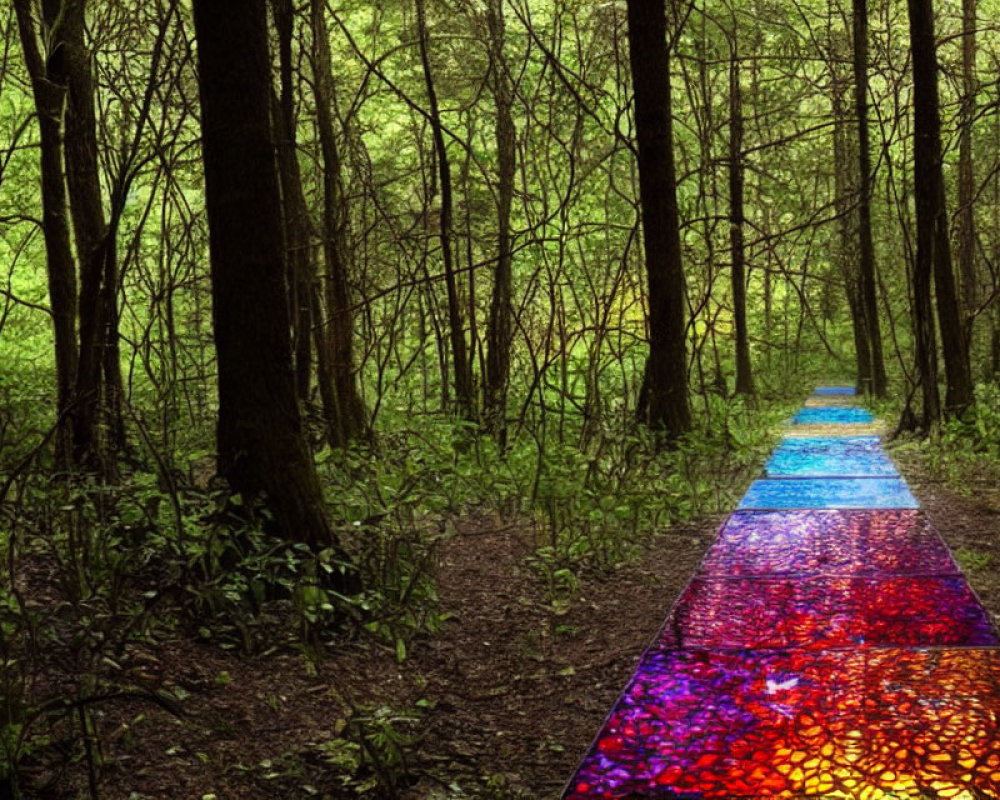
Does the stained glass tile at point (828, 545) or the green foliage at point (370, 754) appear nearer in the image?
the green foliage at point (370, 754)

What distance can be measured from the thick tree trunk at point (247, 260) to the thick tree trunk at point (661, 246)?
5.75 m

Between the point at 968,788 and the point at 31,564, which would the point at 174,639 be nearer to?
the point at 31,564

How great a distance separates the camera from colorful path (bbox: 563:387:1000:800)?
10.0 ft

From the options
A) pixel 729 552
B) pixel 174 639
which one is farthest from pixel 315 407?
pixel 174 639

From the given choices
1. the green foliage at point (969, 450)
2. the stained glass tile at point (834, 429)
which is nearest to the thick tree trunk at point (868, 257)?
the stained glass tile at point (834, 429)

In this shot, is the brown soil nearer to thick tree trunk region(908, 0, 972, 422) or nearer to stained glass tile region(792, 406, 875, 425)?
thick tree trunk region(908, 0, 972, 422)

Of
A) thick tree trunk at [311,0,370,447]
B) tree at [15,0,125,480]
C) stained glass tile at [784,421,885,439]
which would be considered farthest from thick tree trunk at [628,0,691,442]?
tree at [15,0,125,480]

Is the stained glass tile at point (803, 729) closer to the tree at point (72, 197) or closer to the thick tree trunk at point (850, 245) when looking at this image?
the tree at point (72, 197)

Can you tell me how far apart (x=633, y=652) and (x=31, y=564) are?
2702 mm

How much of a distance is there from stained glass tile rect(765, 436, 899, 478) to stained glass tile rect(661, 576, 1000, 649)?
13.4ft

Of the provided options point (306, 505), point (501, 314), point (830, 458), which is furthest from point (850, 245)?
point (306, 505)

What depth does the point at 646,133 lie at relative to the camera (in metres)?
9.86

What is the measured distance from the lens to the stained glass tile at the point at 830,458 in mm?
9391

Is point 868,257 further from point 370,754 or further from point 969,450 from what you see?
point 370,754
